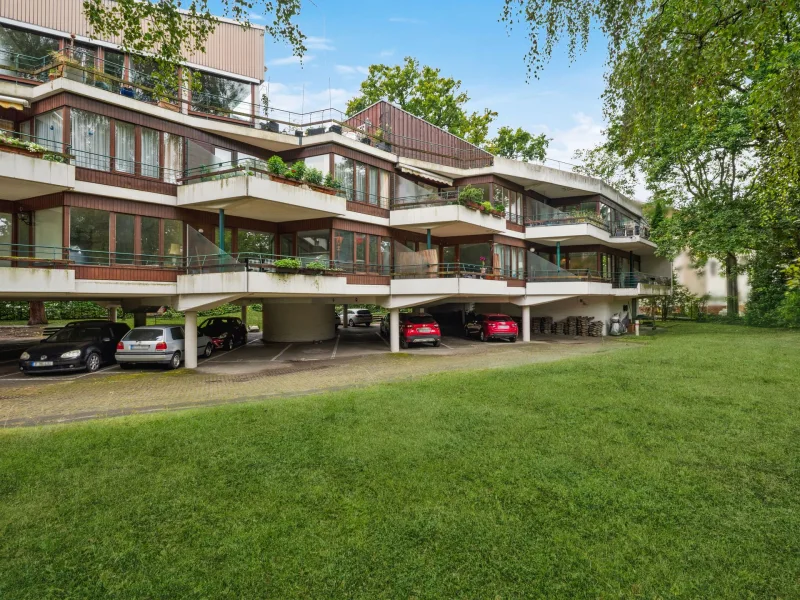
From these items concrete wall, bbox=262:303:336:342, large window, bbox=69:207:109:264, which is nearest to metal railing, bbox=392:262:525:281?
concrete wall, bbox=262:303:336:342

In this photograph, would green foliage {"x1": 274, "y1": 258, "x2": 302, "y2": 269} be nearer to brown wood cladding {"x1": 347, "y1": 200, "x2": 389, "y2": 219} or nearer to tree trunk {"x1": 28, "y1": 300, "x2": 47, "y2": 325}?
brown wood cladding {"x1": 347, "y1": 200, "x2": 389, "y2": 219}

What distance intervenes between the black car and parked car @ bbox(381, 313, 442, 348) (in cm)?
1181

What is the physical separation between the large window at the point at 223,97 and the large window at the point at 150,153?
283 centimetres

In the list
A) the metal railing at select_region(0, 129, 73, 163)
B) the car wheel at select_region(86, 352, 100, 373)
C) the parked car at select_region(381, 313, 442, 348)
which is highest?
the metal railing at select_region(0, 129, 73, 163)

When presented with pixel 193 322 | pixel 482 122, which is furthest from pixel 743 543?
pixel 482 122

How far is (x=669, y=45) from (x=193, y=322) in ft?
51.5

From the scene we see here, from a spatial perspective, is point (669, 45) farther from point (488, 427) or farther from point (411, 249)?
point (411, 249)

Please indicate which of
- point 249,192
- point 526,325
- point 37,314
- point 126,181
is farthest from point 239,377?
point 37,314

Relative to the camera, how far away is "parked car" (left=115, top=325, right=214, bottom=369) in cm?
1505

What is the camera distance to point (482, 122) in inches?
1638

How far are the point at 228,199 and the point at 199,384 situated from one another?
6675 mm

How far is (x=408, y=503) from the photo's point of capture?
5.11 meters

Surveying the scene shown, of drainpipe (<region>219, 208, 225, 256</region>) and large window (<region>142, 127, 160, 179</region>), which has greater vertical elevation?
large window (<region>142, 127, 160, 179</region>)

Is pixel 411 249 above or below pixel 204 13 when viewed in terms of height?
below
